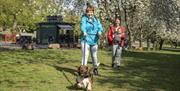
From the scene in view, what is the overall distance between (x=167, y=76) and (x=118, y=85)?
131 inches

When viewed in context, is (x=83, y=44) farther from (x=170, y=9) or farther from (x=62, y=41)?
(x=62, y=41)

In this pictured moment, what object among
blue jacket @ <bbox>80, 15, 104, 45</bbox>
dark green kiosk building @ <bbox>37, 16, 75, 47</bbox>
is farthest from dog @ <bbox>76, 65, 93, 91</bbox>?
dark green kiosk building @ <bbox>37, 16, 75, 47</bbox>

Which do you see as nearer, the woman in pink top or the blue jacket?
the blue jacket

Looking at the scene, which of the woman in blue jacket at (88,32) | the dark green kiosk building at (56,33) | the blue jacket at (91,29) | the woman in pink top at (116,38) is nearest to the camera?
the woman in blue jacket at (88,32)

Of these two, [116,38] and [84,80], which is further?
[116,38]

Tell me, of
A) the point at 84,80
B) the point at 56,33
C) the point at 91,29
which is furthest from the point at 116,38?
the point at 56,33

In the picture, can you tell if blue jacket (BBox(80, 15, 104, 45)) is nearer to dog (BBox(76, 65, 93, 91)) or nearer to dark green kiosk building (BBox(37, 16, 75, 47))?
dog (BBox(76, 65, 93, 91))

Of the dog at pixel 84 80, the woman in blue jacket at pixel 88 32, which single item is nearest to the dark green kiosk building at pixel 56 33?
the woman in blue jacket at pixel 88 32

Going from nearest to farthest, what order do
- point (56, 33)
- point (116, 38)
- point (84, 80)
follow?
1. point (84, 80)
2. point (116, 38)
3. point (56, 33)

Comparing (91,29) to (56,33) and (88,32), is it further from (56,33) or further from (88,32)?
(56,33)

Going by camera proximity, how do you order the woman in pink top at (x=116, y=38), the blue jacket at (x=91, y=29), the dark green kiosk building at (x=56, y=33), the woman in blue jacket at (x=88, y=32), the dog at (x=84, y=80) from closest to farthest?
the dog at (x=84, y=80)
the woman in blue jacket at (x=88, y=32)
the blue jacket at (x=91, y=29)
the woman in pink top at (x=116, y=38)
the dark green kiosk building at (x=56, y=33)

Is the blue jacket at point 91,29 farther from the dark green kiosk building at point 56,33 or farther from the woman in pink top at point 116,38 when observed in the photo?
the dark green kiosk building at point 56,33

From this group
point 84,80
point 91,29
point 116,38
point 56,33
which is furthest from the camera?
point 56,33

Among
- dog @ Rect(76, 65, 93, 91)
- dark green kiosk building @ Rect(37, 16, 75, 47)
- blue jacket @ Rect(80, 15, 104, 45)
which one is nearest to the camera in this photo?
dog @ Rect(76, 65, 93, 91)
